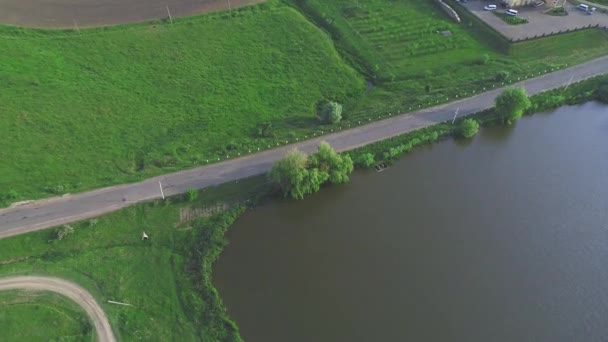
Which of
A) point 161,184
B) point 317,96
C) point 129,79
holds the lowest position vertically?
point 161,184

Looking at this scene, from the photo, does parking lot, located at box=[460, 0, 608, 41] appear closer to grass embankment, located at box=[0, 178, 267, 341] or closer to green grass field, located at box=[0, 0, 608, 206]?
green grass field, located at box=[0, 0, 608, 206]

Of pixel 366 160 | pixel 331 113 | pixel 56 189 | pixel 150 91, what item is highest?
pixel 150 91

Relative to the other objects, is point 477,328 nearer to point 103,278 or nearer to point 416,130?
point 416,130

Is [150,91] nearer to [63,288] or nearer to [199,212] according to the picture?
[199,212]

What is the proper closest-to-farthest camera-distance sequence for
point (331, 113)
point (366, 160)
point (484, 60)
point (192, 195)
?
point (192, 195) < point (366, 160) < point (331, 113) < point (484, 60)

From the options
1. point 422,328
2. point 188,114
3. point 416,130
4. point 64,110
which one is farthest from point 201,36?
point 422,328

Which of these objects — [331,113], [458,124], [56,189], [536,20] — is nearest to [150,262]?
[56,189]

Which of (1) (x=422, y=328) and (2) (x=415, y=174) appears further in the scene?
(2) (x=415, y=174)

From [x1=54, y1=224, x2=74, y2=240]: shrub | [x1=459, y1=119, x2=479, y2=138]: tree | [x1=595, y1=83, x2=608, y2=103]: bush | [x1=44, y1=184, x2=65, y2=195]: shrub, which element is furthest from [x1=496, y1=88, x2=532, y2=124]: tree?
[x1=44, y1=184, x2=65, y2=195]: shrub
